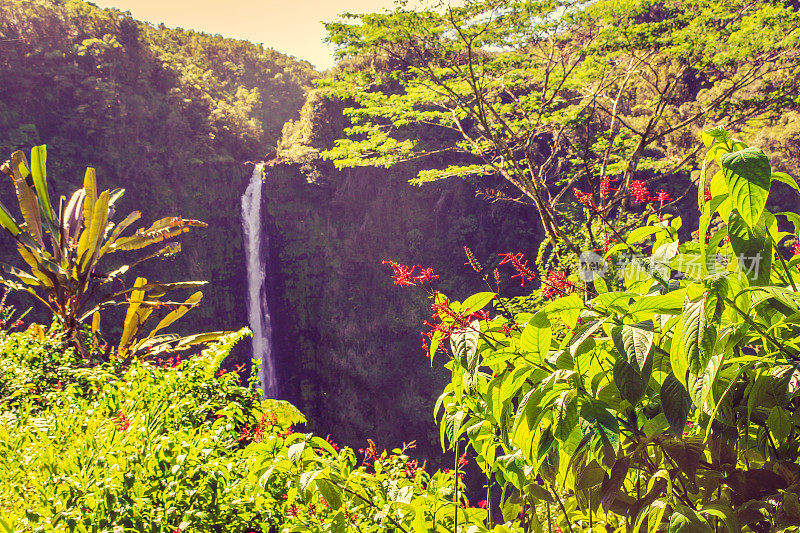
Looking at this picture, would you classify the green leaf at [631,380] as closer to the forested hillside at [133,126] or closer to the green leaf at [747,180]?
the green leaf at [747,180]

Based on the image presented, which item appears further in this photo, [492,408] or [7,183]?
[7,183]

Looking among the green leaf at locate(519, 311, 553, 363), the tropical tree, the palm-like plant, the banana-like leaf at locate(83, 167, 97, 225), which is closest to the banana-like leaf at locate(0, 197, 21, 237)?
the palm-like plant

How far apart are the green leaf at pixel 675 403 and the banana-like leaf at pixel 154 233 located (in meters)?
2.68

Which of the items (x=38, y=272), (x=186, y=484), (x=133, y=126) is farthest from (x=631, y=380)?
(x=133, y=126)

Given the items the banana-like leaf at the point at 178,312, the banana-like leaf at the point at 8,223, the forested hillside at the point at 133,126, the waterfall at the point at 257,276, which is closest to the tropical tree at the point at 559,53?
the banana-like leaf at the point at 178,312

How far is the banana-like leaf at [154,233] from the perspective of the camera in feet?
9.18

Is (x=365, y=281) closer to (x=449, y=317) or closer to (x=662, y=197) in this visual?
(x=662, y=197)

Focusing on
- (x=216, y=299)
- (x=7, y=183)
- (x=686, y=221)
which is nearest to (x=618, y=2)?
(x=686, y=221)

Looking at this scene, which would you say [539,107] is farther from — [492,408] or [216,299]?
[216,299]

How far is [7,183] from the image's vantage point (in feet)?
38.4

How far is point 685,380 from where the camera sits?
0.57m

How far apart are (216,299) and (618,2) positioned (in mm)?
12927

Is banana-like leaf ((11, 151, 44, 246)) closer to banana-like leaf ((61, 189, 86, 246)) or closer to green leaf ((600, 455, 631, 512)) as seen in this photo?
banana-like leaf ((61, 189, 86, 246))

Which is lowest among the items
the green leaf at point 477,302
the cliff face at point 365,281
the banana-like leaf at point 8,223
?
the cliff face at point 365,281
